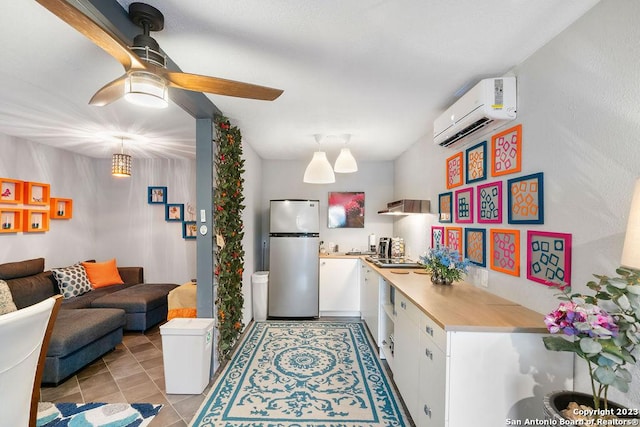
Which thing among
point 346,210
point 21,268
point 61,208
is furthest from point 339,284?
point 61,208

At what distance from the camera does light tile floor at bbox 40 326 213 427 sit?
89.9 inches

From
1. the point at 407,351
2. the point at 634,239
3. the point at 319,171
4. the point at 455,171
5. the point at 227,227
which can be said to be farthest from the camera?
the point at 319,171

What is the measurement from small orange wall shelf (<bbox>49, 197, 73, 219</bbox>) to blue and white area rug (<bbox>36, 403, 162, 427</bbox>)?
2.87 meters

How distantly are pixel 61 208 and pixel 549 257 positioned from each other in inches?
223

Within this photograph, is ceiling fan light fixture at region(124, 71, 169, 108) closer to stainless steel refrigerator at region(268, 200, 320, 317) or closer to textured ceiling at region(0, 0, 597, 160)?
textured ceiling at region(0, 0, 597, 160)

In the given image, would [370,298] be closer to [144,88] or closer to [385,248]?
[385,248]

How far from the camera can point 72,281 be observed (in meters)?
3.95

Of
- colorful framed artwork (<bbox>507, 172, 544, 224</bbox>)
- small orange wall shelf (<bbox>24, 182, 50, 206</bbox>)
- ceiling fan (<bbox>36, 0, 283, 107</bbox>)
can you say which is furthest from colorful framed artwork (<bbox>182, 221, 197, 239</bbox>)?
colorful framed artwork (<bbox>507, 172, 544, 224</bbox>)

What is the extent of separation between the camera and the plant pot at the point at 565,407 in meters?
1.11

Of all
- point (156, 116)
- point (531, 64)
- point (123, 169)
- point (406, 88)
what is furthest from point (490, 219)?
point (123, 169)

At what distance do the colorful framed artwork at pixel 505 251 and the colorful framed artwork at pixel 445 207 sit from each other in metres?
0.68

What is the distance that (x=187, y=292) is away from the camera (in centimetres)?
368

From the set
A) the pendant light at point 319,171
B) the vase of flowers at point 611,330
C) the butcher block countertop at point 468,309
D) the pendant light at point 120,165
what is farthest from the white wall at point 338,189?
the vase of flowers at point 611,330

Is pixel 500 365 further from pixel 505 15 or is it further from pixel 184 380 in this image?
pixel 184 380
